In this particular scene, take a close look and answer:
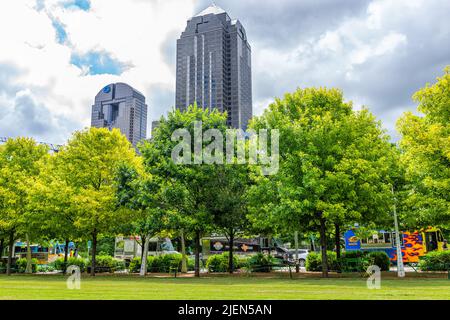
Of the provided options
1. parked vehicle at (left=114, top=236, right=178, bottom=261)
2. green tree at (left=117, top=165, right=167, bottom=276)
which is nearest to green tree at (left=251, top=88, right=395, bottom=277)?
green tree at (left=117, top=165, right=167, bottom=276)

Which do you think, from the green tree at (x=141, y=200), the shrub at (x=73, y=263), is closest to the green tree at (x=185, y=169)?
the green tree at (x=141, y=200)

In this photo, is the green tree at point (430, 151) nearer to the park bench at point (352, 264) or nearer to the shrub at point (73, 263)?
the park bench at point (352, 264)

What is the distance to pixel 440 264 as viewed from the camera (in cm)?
2492

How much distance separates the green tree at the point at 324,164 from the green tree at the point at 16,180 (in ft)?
61.9

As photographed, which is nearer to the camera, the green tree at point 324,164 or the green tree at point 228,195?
the green tree at point 324,164

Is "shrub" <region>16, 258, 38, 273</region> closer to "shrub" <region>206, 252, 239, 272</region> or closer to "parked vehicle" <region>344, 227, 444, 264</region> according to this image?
"shrub" <region>206, 252, 239, 272</region>

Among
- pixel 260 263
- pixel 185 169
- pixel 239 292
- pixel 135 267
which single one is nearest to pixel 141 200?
pixel 185 169

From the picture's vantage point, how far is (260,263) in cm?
3175

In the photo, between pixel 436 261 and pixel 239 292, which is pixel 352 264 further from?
pixel 239 292

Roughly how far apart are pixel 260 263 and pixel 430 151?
15.7 meters

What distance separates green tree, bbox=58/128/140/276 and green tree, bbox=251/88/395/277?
1038cm

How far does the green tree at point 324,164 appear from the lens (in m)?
22.3

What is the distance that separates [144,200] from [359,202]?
13.0m

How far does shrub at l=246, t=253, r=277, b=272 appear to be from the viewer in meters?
30.8
